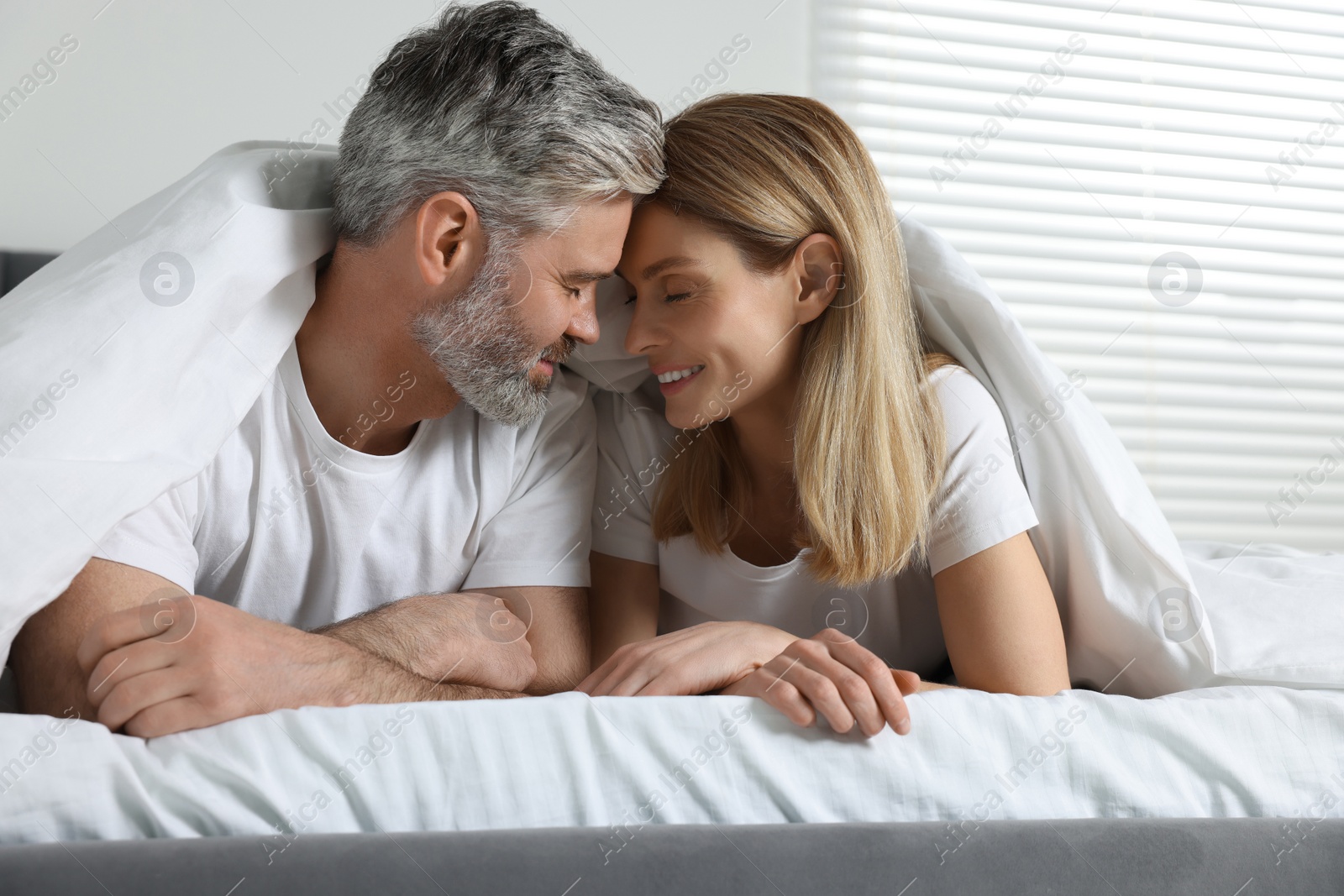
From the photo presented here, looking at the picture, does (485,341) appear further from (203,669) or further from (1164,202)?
(1164,202)

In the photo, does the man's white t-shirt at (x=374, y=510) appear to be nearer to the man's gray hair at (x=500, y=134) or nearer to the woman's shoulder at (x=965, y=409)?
the man's gray hair at (x=500, y=134)

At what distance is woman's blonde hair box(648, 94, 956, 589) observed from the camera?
1.05 meters

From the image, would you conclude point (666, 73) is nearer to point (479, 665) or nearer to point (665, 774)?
point (479, 665)

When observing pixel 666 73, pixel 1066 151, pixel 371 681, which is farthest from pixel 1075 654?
pixel 1066 151

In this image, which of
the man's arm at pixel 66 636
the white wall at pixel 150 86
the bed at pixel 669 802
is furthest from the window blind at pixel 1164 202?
the man's arm at pixel 66 636

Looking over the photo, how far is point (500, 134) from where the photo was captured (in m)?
1.07

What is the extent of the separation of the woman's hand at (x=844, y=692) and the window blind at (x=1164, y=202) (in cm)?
145

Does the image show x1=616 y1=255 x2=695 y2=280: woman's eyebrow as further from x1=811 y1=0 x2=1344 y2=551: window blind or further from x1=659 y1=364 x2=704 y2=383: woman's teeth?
x1=811 y1=0 x2=1344 y2=551: window blind

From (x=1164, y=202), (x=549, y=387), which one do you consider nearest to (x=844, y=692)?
(x=549, y=387)

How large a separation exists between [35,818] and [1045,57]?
2.17m

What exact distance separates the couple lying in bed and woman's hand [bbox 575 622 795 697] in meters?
0.16

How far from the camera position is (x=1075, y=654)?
1081 mm

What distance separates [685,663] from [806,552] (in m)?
0.30

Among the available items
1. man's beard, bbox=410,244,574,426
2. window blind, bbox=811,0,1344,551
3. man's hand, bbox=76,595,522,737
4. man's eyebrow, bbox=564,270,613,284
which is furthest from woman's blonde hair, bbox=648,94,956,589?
window blind, bbox=811,0,1344,551
